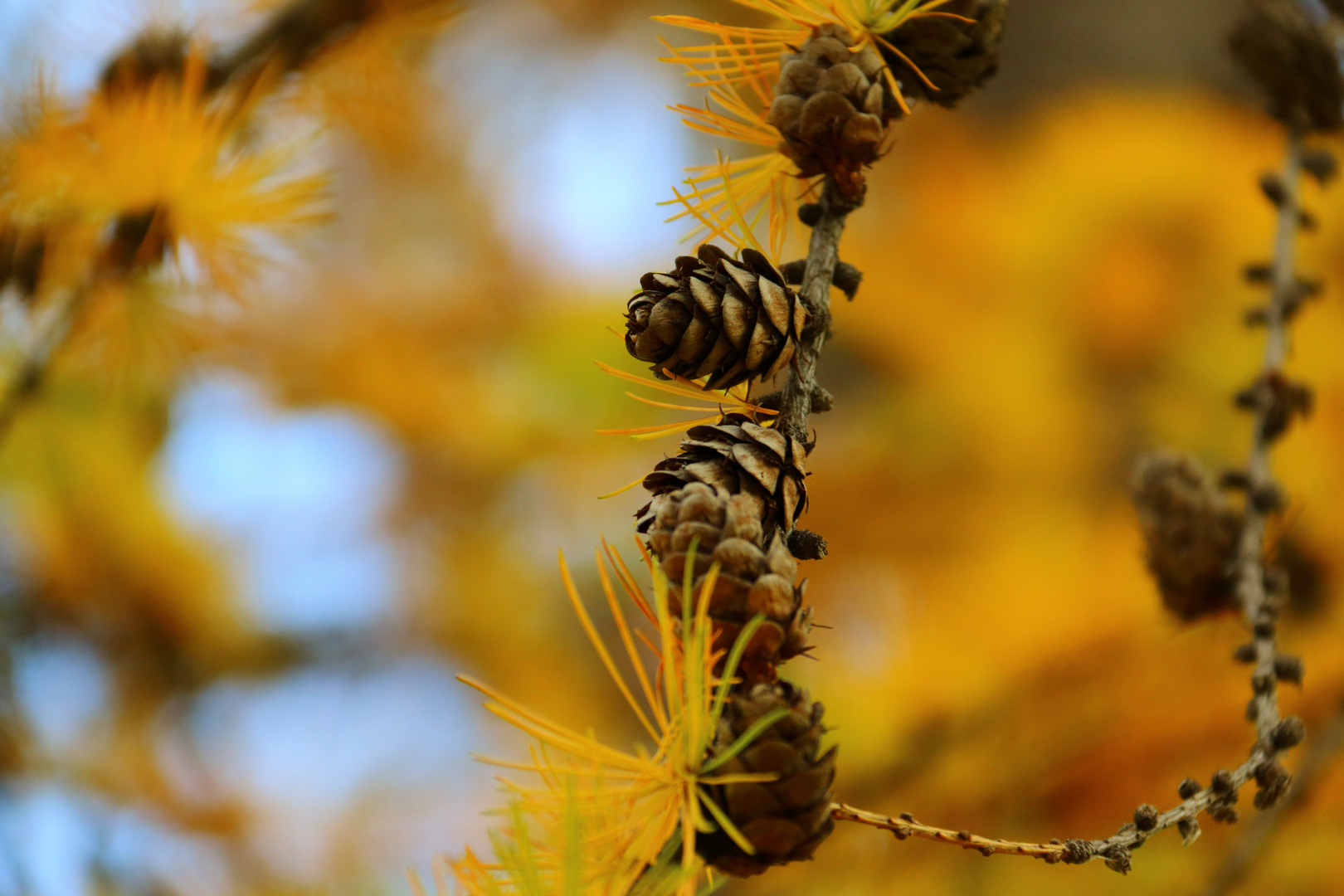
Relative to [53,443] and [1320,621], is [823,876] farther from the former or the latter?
[53,443]

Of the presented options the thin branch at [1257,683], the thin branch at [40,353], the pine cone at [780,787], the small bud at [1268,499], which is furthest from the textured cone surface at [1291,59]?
the thin branch at [40,353]

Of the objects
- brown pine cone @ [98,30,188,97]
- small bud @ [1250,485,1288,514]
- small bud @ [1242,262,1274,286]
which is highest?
brown pine cone @ [98,30,188,97]

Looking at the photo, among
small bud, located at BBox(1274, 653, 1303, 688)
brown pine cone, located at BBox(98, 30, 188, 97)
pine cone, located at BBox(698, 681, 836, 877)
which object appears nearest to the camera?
pine cone, located at BBox(698, 681, 836, 877)

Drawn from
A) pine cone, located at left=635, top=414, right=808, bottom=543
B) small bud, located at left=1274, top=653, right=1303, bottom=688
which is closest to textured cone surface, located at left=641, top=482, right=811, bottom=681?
pine cone, located at left=635, top=414, right=808, bottom=543

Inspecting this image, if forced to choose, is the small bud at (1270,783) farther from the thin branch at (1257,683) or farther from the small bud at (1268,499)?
the small bud at (1268,499)

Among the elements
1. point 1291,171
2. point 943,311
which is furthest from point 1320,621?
point 943,311

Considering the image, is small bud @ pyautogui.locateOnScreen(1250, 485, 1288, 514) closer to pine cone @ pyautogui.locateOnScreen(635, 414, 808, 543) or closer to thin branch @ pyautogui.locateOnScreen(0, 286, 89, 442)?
pine cone @ pyautogui.locateOnScreen(635, 414, 808, 543)

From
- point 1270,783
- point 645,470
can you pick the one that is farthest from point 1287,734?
point 645,470
